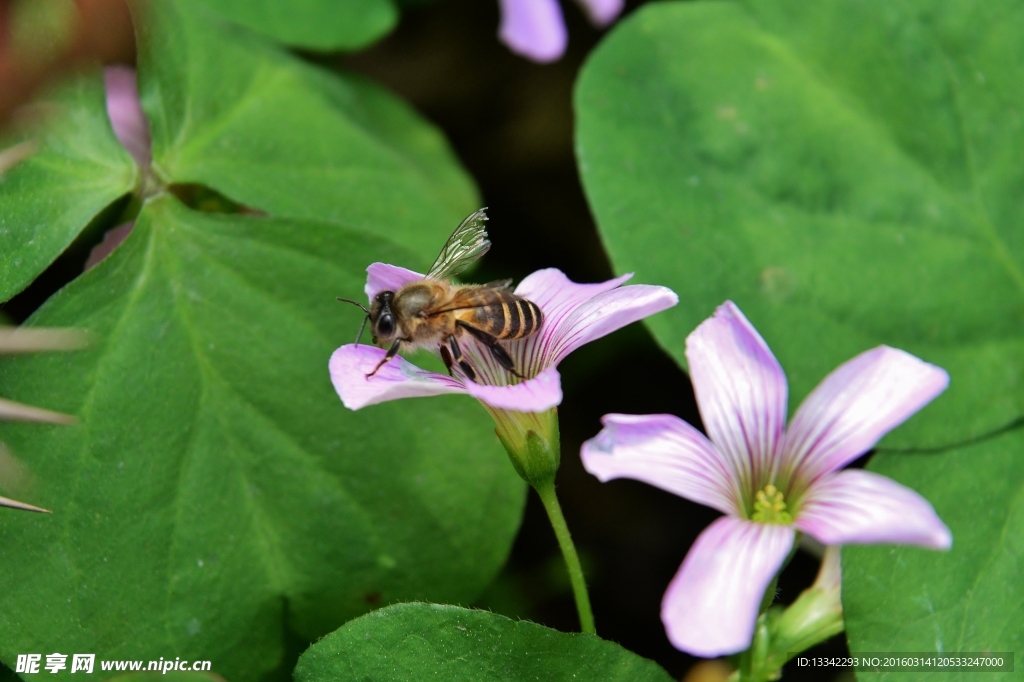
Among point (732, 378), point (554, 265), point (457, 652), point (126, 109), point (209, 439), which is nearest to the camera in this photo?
point (732, 378)

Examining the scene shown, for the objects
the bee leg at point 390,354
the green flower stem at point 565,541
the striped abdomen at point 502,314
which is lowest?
the green flower stem at point 565,541

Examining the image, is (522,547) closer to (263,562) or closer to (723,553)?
(263,562)

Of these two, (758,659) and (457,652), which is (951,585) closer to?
(758,659)

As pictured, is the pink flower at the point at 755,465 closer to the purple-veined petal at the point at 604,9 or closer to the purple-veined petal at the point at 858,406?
the purple-veined petal at the point at 858,406

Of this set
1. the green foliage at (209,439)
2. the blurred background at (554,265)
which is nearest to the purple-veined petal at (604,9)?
the blurred background at (554,265)

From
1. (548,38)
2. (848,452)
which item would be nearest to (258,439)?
(848,452)

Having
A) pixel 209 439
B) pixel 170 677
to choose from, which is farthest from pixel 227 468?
pixel 170 677
